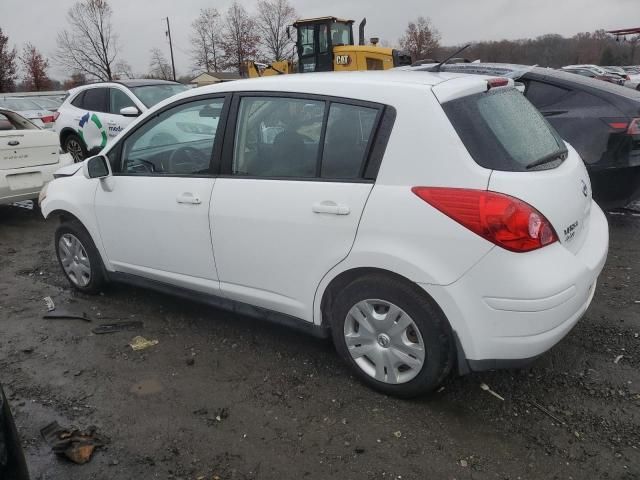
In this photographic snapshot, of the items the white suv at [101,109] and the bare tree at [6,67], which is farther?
the bare tree at [6,67]

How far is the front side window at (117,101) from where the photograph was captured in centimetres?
917

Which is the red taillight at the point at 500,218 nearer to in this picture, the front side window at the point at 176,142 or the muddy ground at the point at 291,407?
the muddy ground at the point at 291,407

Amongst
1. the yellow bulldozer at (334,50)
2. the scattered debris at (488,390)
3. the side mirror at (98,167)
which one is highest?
the yellow bulldozer at (334,50)

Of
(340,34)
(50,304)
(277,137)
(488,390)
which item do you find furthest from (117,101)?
(340,34)

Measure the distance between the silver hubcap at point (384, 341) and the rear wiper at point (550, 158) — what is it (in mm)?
985

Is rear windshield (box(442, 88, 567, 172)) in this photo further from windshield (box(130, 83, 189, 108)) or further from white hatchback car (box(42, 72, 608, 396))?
windshield (box(130, 83, 189, 108))

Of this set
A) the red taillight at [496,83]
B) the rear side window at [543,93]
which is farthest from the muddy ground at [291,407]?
the rear side window at [543,93]

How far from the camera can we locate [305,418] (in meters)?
2.85

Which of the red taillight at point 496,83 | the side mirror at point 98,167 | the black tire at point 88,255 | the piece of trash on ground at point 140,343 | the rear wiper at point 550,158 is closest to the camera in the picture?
the rear wiper at point 550,158

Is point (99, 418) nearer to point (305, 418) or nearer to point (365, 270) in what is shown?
point (305, 418)

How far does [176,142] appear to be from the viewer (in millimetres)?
4023

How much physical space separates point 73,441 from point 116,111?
7.62 metres

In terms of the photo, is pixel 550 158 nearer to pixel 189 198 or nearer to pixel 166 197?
pixel 189 198

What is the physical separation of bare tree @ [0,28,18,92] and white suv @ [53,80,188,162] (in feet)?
131
